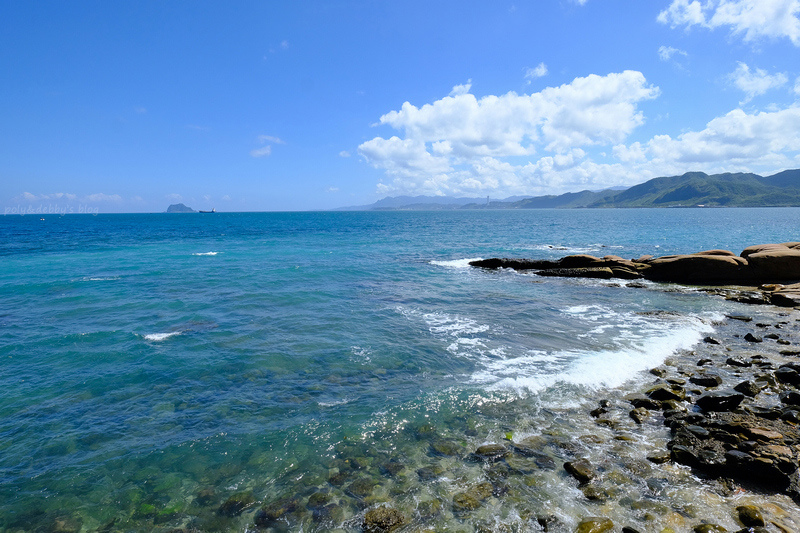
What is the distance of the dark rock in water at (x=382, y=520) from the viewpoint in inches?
280

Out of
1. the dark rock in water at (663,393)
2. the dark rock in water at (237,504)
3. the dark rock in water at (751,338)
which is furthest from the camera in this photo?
the dark rock in water at (751,338)

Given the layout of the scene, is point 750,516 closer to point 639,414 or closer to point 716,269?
point 639,414

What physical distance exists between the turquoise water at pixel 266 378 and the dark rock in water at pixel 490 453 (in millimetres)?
338

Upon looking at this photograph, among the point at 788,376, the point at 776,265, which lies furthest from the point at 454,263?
the point at 788,376

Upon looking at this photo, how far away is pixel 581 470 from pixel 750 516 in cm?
281

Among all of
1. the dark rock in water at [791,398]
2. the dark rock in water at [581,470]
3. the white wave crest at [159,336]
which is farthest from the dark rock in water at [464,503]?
the white wave crest at [159,336]

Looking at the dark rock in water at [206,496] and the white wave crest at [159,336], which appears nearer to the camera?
the dark rock in water at [206,496]

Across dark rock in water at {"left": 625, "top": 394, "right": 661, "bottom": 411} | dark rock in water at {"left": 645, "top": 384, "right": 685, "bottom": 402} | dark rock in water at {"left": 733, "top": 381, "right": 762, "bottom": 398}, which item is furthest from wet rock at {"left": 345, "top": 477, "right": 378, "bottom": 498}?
dark rock in water at {"left": 733, "top": 381, "right": 762, "bottom": 398}

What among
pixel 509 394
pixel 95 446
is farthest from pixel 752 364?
pixel 95 446

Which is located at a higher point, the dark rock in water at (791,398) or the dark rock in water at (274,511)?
the dark rock in water at (274,511)

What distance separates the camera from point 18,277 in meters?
32.2

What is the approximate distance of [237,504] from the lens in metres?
7.88

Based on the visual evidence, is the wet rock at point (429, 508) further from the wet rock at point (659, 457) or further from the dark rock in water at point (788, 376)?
the dark rock in water at point (788, 376)

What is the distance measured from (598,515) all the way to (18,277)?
44.9 metres
